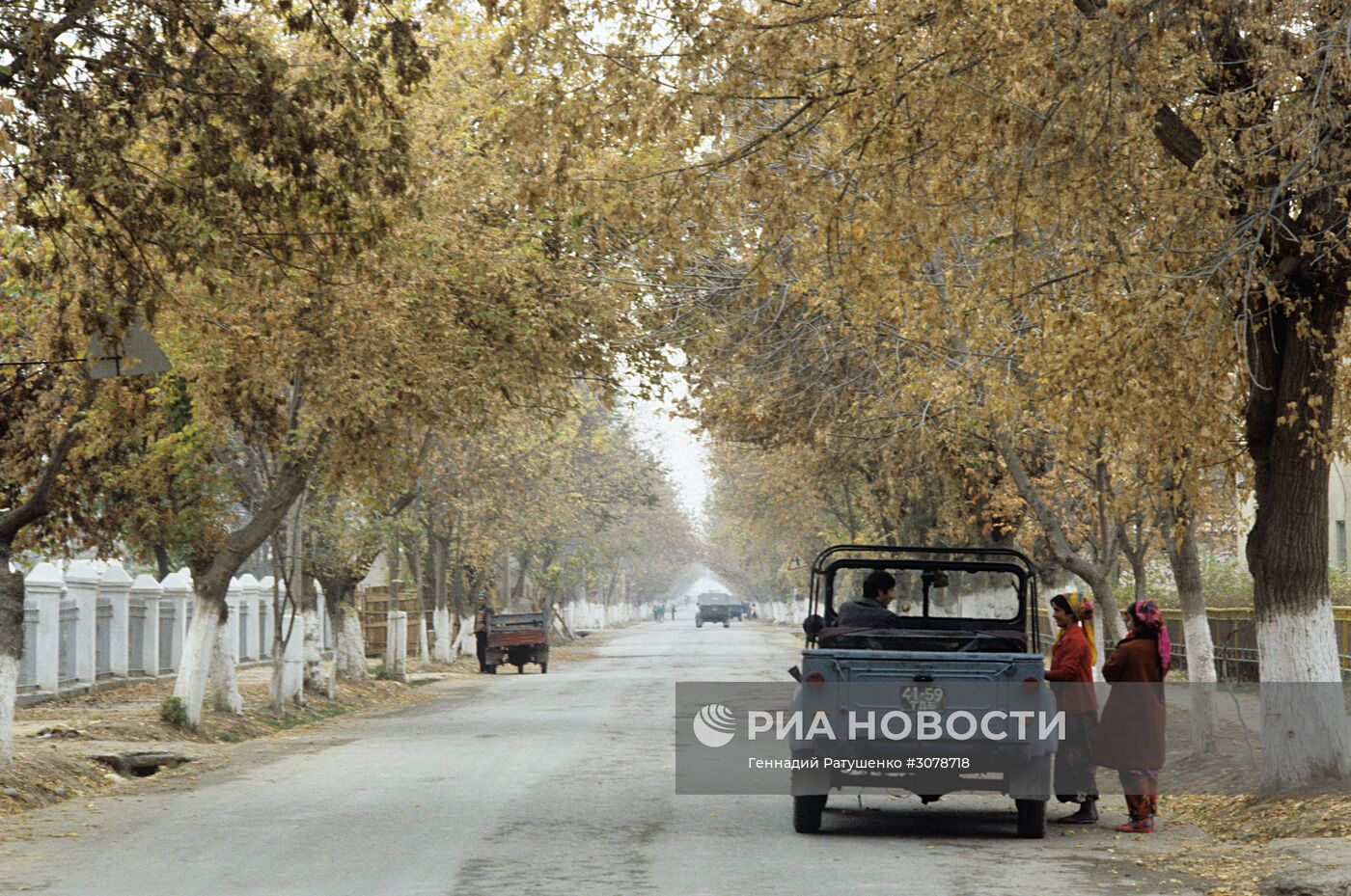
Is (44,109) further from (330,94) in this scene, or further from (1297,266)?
(1297,266)

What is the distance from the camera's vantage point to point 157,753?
1917 cm

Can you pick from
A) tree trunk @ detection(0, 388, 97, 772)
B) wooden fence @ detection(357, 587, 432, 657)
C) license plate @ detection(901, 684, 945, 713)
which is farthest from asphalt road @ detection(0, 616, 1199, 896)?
wooden fence @ detection(357, 587, 432, 657)

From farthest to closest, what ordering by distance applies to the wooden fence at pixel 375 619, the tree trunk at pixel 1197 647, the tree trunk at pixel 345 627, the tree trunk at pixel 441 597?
the wooden fence at pixel 375 619 < the tree trunk at pixel 441 597 < the tree trunk at pixel 345 627 < the tree trunk at pixel 1197 647

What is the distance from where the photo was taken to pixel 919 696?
11.7m

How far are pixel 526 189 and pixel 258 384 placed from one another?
7.40m

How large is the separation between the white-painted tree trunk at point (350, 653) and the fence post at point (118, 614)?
212 inches

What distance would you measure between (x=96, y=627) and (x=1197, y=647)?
20138 mm

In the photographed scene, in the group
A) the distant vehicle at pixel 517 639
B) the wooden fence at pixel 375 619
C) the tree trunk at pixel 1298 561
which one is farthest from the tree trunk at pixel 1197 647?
the wooden fence at pixel 375 619

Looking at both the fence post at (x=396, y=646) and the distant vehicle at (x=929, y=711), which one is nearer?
the distant vehicle at (x=929, y=711)

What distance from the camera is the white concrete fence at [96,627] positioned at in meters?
27.2

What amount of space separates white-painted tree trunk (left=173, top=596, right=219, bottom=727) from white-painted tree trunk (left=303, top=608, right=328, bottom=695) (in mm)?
7829

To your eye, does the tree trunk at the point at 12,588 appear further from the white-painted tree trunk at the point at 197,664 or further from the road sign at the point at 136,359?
the white-painted tree trunk at the point at 197,664

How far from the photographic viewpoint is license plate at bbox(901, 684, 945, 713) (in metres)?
11.6

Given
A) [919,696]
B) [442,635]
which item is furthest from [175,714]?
[442,635]
